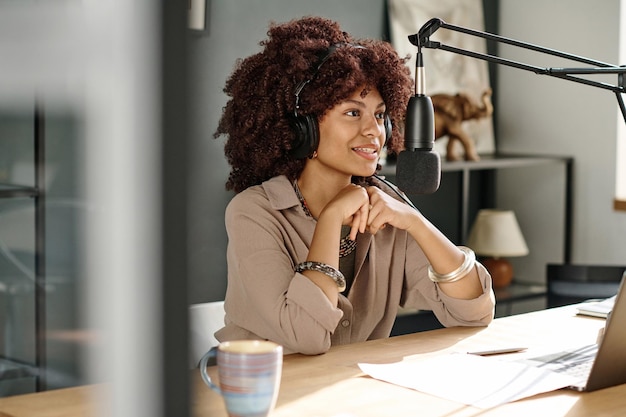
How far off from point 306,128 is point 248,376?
104 centimetres

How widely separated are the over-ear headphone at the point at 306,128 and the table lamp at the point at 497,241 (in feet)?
7.28

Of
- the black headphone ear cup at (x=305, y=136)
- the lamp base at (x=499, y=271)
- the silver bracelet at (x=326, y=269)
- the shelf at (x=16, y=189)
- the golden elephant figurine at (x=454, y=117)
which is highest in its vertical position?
the golden elephant figurine at (x=454, y=117)

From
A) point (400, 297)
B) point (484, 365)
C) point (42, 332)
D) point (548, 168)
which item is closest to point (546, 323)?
point (400, 297)

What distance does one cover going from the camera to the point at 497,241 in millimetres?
4070

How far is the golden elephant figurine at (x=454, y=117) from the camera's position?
3951 millimetres

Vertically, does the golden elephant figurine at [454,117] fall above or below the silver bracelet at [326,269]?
above

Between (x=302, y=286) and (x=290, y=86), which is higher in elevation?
(x=290, y=86)

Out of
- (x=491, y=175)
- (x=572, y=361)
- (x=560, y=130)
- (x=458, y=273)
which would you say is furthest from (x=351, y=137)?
(x=491, y=175)

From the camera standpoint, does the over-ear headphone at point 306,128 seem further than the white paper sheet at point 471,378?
Yes

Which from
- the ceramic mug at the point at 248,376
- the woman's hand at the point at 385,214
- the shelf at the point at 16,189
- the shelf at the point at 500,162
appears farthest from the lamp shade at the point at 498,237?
the ceramic mug at the point at 248,376

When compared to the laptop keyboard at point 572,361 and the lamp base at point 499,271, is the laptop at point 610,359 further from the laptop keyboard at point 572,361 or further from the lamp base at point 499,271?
the lamp base at point 499,271

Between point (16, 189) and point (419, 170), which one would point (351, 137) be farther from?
point (16, 189)

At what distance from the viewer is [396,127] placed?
7.22 feet

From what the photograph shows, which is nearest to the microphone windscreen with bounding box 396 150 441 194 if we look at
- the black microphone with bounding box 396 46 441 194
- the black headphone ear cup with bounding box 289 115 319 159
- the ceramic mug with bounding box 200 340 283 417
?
the black microphone with bounding box 396 46 441 194
